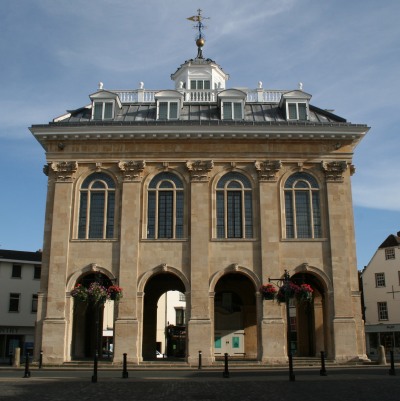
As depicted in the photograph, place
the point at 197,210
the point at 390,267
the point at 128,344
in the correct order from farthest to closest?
the point at 390,267, the point at 197,210, the point at 128,344

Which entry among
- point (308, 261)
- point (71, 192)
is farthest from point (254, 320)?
point (71, 192)

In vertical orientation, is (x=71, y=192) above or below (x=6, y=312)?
above

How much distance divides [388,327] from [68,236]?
3693 cm

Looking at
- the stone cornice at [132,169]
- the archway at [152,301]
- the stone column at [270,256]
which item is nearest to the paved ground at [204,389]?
the stone column at [270,256]

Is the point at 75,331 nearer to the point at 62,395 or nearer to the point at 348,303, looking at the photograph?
the point at 348,303

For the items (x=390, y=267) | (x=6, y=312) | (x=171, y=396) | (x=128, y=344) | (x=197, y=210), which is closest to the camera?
(x=171, y=396)

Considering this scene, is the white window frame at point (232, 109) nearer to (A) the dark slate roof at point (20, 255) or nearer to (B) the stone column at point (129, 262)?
(B) the stone column at point (129, 262)

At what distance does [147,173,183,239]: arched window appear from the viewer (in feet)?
113

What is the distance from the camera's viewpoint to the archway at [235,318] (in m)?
38.2

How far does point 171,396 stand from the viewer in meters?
16.4

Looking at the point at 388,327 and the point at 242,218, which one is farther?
the point at 388,327

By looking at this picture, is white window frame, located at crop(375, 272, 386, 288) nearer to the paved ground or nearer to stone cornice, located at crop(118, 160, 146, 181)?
stone cornice, located at crop(118, 160, 146, 181)

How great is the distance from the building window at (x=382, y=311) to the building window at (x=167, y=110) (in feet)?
112

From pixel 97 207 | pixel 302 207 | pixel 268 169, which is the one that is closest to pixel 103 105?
pixel 97 207
